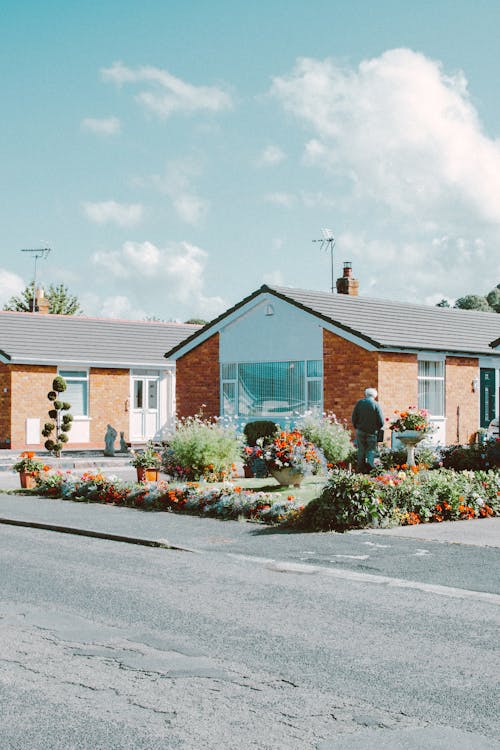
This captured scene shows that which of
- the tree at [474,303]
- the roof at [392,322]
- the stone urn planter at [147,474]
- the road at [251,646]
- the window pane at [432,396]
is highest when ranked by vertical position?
the tree at [474,303]

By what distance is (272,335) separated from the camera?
95.0 ft

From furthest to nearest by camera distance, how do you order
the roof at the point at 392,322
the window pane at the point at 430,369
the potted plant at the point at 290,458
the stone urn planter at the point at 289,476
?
1. the window pane at the point at 430,369
2. the roof at the point at 392,322
3. the stone urn planter at the point at 289,476
4. the potted plant at the point at 290,458

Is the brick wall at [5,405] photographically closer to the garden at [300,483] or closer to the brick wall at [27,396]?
the brick wall at [27,396]

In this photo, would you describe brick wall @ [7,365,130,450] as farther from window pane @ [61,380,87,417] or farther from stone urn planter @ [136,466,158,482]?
stone urn planter @ [136,466,158,482]

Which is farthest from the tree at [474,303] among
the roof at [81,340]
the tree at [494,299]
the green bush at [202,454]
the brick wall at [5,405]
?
the green bush at [202,454]

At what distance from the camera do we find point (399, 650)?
682cm

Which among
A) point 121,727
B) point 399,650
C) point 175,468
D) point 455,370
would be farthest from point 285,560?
point 455,370

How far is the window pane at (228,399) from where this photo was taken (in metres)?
29.6

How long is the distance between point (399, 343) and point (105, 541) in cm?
1523

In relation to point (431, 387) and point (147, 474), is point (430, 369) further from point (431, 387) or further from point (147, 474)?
point (147, 474)

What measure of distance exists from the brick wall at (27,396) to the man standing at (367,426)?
16.6m

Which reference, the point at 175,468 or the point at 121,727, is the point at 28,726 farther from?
the point at 175,468

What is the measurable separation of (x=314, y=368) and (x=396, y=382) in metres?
2.50

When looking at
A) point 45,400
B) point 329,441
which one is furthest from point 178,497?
point 45,400
